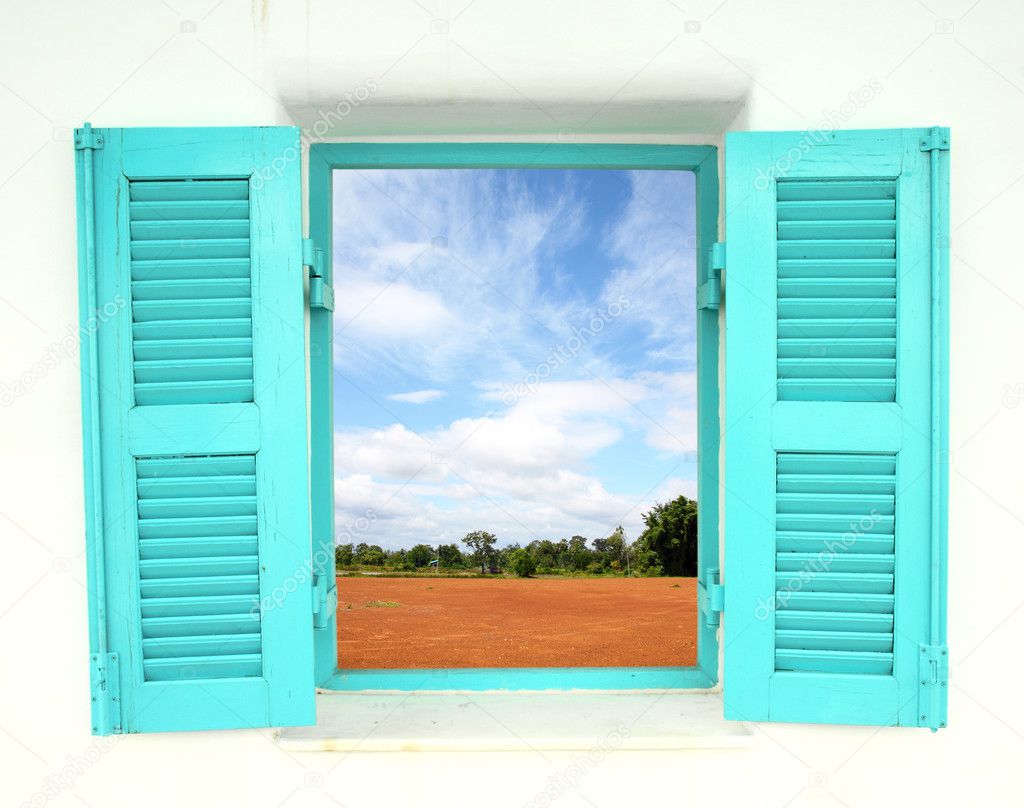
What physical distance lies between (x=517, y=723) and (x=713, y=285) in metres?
1.25

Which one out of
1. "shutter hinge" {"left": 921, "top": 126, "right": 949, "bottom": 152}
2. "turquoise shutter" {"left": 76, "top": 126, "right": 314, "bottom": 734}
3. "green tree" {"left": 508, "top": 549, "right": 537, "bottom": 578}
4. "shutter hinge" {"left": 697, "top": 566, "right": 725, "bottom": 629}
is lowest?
"green tree" {"left": 508, "top": 549, "right": 537, "bottom": 578}

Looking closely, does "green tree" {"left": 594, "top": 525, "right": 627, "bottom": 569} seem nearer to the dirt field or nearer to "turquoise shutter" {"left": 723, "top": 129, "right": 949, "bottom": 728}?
the dirt field

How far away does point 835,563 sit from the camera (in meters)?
1.65

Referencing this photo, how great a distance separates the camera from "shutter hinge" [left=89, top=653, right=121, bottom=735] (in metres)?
1.60

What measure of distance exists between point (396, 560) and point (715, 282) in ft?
27.8

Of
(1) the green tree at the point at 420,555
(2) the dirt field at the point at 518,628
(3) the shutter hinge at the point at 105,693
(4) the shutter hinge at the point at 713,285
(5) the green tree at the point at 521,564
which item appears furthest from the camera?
(1) the green tree at the point at 420,555

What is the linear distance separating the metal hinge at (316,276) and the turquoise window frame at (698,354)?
6 cm

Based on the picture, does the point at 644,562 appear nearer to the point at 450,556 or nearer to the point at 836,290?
the point at 450,556

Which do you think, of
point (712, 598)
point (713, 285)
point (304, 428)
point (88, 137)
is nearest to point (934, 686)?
point (712, 598)

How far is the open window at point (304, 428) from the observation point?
5.30ft

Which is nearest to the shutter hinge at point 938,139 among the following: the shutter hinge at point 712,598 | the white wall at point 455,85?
the white wall at point 455,85

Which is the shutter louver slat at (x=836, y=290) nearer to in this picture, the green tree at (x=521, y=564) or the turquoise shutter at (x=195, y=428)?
the turquoise shutter at (x=195, y=428)

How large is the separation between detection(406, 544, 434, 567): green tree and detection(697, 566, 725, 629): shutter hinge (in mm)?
8044

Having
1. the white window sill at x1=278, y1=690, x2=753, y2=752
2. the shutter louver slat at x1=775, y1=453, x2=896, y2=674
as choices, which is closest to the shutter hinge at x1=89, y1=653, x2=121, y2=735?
the white window sill at x1=278, y1=690, x2=753, y2=752
